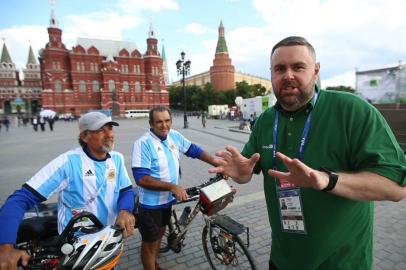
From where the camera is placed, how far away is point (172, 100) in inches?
3184

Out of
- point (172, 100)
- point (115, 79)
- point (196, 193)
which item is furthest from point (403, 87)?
point (172, 100)

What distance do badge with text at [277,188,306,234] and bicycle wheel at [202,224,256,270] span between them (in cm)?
113

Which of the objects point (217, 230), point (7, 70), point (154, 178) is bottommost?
point (217, 230)

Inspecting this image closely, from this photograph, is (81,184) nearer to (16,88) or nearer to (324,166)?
(324,166)

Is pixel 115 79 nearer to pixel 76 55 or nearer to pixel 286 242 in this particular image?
pixel 76 55

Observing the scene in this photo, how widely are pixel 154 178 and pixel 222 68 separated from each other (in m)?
85.9

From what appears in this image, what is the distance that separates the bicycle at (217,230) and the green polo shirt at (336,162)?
3.23ft

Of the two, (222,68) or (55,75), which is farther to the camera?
(222,68)

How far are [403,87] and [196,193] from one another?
12.9 metres

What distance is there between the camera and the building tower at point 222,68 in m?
85.1

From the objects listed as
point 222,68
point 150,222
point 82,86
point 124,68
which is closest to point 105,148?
point 150,222

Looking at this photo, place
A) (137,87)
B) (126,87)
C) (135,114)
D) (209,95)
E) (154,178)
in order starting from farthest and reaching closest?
1. (209,95)
2. (137,87)
3. (126,87)
4. (135,114)
5. (154,178)

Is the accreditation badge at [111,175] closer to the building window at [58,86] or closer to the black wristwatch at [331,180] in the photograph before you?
the black wristwatch at [331,180]

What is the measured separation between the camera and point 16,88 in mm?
79375
